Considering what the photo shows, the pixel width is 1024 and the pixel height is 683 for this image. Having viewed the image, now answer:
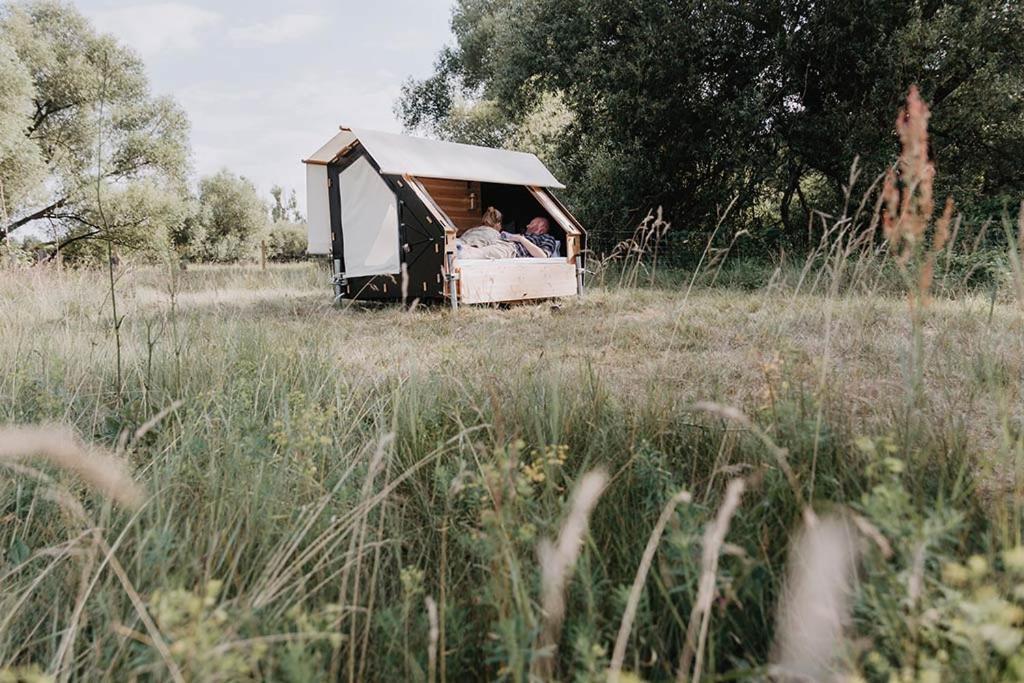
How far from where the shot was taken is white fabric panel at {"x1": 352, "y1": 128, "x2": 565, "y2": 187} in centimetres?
716

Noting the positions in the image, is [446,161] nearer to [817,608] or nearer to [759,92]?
[759,92]

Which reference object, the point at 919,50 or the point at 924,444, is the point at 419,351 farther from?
the point at 919,50

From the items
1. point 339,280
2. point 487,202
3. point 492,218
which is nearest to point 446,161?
point 492,218

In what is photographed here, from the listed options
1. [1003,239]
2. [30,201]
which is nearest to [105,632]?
[1003,239]

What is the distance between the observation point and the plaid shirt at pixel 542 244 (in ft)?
25.8

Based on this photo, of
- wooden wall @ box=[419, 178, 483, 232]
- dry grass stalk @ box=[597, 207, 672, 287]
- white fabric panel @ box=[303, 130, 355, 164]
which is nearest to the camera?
dry grass stalk @ box=[597, 207, 672, 287]

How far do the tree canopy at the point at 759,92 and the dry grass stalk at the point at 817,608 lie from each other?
8.28m

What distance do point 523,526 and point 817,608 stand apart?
54 cm

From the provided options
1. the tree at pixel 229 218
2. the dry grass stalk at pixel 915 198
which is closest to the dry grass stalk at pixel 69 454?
the dry grass stalk at pixel 915 198

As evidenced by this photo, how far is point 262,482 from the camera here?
5.15 feet

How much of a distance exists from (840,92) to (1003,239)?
325 centimetres

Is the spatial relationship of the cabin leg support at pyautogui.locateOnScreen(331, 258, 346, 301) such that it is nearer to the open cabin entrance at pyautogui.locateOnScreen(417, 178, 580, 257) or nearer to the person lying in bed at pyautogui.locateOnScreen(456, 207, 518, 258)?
the person lying in bed at pyautogui.locateOnScreen(456, 207, 518, 258)

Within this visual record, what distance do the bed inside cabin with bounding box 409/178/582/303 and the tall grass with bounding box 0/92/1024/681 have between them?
4099mm

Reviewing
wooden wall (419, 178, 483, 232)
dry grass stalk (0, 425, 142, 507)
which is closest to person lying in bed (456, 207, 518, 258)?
wooden wall (419, 178, 483, 232)
